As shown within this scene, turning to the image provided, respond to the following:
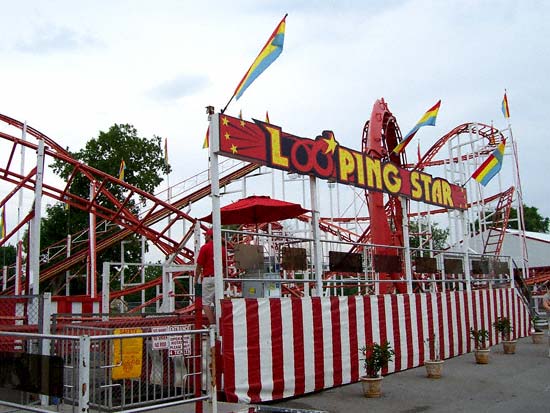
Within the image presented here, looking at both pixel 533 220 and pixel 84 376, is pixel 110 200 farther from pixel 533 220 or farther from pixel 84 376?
pixel 533 220

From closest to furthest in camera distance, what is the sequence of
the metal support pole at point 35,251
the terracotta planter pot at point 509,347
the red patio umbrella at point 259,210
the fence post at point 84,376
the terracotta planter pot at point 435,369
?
1. the fence post at point 84,376
2. the metal support pole at point 35,251
3. the terracotta planter pot at point 435,369
4. the red patio umbrella at point 259,210
5. the terracotta planter pot at point 509,347

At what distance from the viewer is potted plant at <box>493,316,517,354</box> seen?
1315cm

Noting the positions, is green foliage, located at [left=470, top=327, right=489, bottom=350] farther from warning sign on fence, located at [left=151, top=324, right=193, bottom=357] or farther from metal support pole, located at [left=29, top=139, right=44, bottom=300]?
metal support pole, located at [left=29, top=139, right=44, bottom=300]

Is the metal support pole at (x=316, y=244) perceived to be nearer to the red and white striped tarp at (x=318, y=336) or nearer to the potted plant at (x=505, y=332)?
the red and white striped tarp at (x=318, y=336)

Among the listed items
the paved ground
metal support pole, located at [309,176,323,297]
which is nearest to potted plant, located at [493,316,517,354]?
the paved ground

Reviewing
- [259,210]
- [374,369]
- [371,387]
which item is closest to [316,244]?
[259,210]

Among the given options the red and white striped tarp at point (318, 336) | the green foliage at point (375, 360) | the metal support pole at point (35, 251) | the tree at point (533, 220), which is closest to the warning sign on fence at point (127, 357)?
the red and white striped tarp at point (318, 336)

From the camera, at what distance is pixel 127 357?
6289 millimetres

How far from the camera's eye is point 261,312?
330 inches

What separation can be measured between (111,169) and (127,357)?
25.7 metres

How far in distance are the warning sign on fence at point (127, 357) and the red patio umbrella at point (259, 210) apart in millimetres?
4520

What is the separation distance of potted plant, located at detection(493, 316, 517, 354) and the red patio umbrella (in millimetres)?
6061

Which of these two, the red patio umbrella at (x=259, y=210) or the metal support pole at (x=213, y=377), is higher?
the red patio umbrella at (x=259, y=210)

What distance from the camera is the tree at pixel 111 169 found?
30.6m
